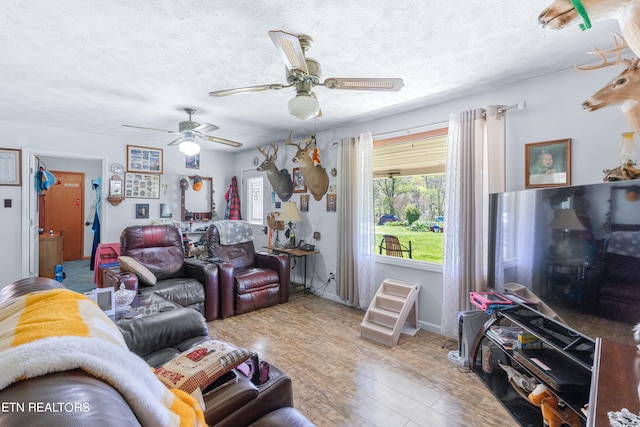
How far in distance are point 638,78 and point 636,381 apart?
1402 millimetres

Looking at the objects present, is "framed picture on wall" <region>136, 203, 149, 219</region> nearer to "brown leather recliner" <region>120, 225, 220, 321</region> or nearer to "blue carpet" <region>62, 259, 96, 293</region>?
"blue carpet" <region>62, 259, 96, 293</region>

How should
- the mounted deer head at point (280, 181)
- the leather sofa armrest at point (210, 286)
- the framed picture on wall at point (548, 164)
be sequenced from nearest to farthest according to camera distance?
the framed picture on wall at point (548, 164) → the leather sofa armrest at point (210, 286) → the mounted deer head at point (280, 181)

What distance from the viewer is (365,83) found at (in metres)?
1.87

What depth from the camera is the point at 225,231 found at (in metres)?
4.00

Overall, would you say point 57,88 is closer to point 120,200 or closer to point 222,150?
point 120,200

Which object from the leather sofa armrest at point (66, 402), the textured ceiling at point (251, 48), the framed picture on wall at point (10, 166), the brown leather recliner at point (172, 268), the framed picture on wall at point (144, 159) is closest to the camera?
the leather sofa armrest at point (66, 402)

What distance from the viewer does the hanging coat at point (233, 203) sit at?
5.61m

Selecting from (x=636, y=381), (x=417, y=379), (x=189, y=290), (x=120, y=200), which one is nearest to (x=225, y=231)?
(x=189, y=290)

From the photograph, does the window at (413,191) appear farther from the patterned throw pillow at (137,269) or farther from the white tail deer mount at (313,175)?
the patterned throw pillow at (137,269)

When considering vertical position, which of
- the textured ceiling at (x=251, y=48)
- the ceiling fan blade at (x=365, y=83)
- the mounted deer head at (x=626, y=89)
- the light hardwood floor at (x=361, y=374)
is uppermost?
the textured ceiling at (x=251, y=48)

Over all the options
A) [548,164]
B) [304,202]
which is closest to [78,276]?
[304,202]

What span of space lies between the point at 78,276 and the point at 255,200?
3326 millimetres

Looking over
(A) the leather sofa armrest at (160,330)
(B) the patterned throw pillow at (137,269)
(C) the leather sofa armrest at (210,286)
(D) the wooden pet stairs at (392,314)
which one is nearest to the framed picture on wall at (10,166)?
(B) the patterned throw pillow at (137,269)

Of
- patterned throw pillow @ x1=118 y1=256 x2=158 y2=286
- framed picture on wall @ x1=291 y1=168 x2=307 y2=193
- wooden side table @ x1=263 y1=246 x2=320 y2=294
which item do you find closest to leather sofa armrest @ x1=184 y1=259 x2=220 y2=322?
patterned throw pillow @ x1=118 y1=256 x2=158 y2=286
